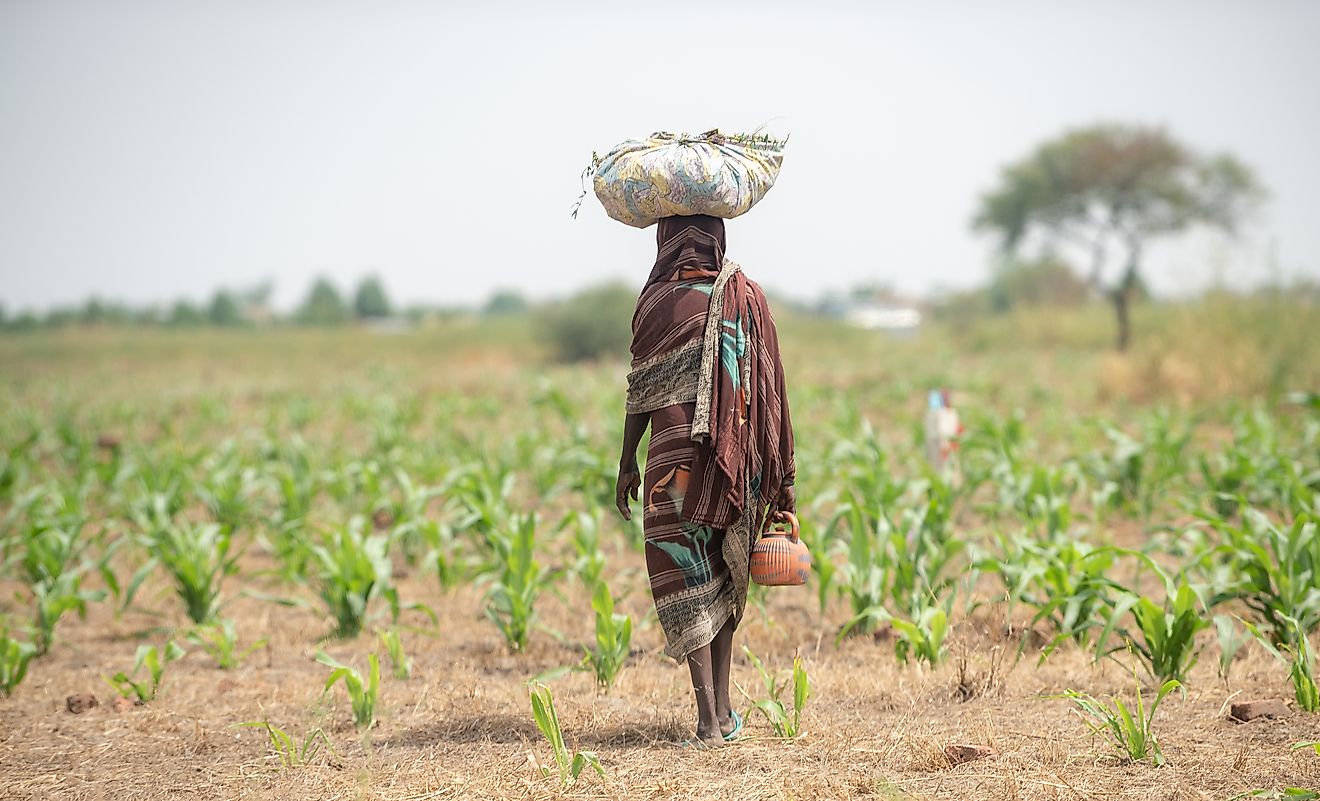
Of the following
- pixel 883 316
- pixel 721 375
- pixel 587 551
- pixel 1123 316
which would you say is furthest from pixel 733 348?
pixel 883 316

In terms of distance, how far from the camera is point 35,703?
4.32m

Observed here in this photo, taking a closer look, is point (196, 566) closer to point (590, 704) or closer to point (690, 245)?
point (590, 704)

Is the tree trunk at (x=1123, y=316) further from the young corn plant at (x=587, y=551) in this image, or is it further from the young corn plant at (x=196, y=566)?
the young corn plant at (x=196, y=566)

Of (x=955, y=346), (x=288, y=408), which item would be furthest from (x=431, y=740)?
(x=955, y=346)

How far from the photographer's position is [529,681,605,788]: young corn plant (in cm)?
304

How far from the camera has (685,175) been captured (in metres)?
3.22

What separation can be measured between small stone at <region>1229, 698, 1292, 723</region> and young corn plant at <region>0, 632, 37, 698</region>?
14.3ft

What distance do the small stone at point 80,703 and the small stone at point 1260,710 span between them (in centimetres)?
397

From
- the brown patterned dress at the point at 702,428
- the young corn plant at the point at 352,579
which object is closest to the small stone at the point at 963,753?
the brown patterned dress at the point at 702,428

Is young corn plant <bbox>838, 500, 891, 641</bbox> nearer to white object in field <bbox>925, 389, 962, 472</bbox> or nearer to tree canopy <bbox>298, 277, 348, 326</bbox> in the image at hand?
white object in field <bbox>925, 389, 962, 472</bbox>

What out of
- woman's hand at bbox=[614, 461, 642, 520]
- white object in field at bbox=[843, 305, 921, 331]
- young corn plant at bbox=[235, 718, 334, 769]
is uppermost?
white object in field at bbox=[843, 305, 921, 331]

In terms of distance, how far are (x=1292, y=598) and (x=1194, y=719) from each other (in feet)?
3.35

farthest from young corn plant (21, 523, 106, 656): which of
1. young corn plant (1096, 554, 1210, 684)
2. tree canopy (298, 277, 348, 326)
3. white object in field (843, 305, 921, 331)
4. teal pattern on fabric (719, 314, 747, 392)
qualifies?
tree canopy (298, 277, 348, 326)

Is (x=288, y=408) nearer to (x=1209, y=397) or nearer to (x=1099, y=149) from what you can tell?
(x=1209, y=397)
